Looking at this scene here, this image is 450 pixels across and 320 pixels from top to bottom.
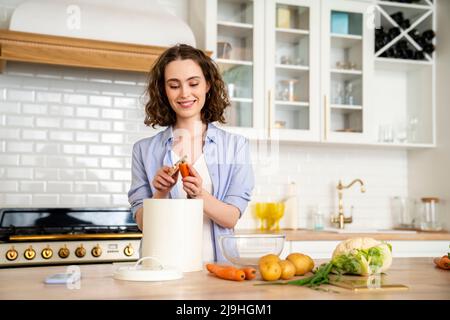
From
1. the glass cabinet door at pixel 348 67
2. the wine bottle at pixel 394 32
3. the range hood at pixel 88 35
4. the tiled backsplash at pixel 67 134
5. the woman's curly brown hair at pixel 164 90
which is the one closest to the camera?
the woman's curly brown hair at pixel 164 90

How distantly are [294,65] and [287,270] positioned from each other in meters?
2.43

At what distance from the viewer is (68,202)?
125 inches

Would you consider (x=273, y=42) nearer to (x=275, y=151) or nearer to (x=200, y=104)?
(x=275, y=151)

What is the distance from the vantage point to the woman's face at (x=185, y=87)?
1693 mm

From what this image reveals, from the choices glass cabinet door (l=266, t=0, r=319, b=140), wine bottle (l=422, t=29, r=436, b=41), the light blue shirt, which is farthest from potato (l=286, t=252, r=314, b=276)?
wine bottle (l=422, t=29, r=436, b=41)

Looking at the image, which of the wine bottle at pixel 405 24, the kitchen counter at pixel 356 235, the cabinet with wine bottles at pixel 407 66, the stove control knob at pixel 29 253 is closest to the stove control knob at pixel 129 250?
the stove control knob at pixel 29 253

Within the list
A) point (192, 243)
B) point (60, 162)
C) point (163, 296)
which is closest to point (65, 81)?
point (60, 162)

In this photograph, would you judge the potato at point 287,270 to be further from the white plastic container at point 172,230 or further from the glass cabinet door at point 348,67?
the glass cabinet door at point 348,67

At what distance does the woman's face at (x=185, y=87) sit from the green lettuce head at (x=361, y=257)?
684mm

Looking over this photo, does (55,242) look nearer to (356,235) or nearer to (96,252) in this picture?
(96,252)

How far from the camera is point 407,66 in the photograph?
149 inches

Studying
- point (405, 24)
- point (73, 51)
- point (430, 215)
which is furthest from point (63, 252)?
point (405, 24)

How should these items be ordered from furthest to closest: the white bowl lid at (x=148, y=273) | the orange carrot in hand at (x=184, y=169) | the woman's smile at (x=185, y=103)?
the woman's smile at (x=185, y=103) < the orange carrot in hand at (x=184, y=169) < the white bowl lid at (x=148, y=273)

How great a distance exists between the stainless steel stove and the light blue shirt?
99cm
